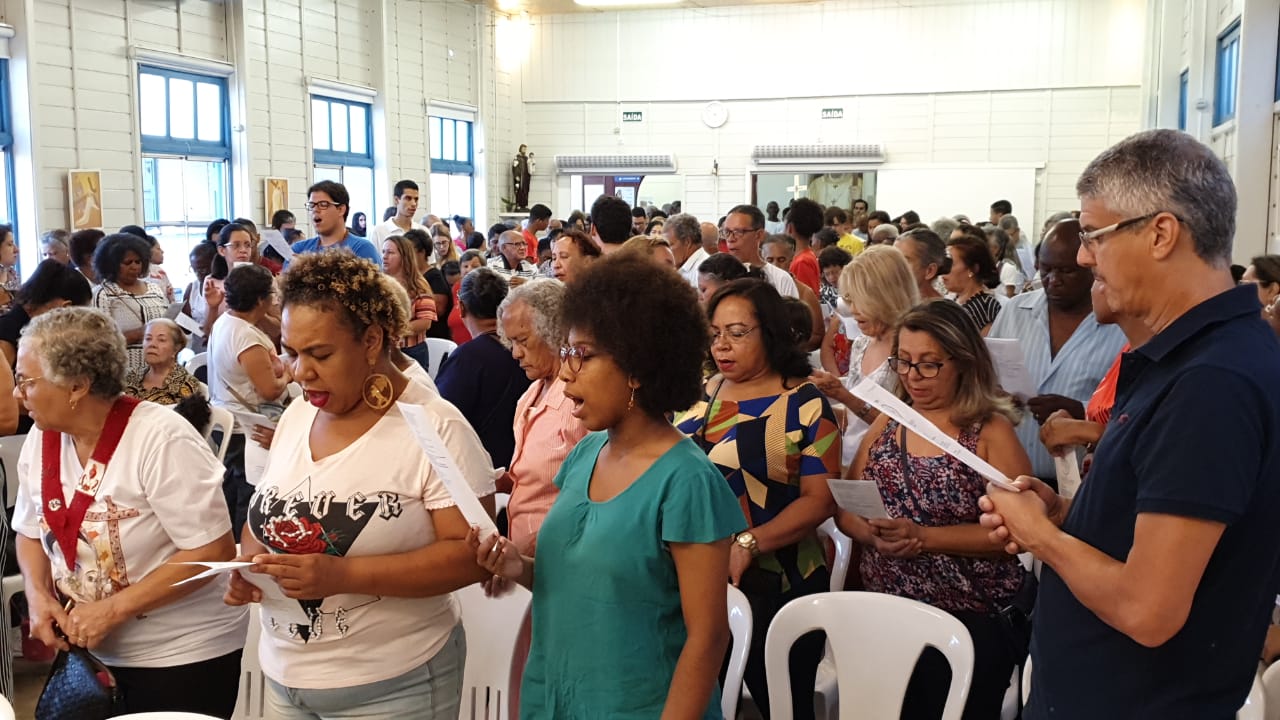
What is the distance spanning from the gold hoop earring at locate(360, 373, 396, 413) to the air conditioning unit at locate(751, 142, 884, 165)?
16.7 metres

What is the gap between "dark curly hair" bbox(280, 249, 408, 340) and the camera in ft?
6.80

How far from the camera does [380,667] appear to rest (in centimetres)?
204

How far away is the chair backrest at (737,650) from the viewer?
2492 millimetres

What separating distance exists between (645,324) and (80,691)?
1541 millimetres

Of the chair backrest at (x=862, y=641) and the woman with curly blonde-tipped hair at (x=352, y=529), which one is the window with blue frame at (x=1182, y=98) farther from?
the woman with curly blonde-tipped hair at (x=352, y=529)

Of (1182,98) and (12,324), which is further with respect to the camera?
(1182,98)

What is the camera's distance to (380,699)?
2.06 metres

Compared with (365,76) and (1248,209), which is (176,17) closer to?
(365,76)

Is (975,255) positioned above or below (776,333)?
above

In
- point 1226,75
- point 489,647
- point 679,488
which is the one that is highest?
point 1226,75

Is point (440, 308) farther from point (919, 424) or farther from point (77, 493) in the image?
point (919, 424)

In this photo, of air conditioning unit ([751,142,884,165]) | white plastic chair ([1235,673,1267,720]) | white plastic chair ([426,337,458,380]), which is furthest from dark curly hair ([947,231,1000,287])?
air conditioning unit ([751,142,884,165])

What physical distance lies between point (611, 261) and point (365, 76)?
1371 centimetres

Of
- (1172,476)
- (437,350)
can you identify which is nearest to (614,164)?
(437,350)
